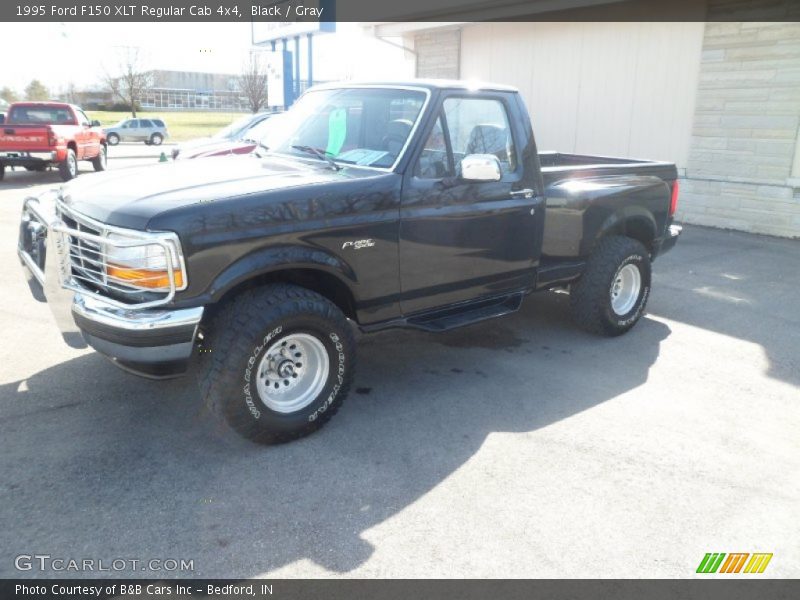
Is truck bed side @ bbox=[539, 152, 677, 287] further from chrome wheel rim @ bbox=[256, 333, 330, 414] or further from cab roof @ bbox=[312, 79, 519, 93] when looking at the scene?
chrome wheel rim @ bbox=[256, 333, 330, 414]

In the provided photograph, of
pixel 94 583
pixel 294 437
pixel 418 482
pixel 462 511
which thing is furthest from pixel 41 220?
pixel 462 511

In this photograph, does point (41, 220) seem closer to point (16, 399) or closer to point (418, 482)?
point (16, 399)

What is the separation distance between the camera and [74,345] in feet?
12.1

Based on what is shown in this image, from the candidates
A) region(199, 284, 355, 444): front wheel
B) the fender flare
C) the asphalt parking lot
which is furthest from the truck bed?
region(199, 284, 355, 444): front wheel

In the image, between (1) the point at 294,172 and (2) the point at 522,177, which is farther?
(2) the point at 522,177

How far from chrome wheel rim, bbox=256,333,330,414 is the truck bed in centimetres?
237

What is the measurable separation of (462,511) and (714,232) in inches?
373

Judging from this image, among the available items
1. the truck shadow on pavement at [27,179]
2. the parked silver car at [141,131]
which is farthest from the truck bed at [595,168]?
the parked silver car at [141,131]

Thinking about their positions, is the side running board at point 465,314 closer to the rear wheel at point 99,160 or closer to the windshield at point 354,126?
the windshield at point 354,126

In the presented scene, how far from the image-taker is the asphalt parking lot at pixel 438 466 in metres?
2.98

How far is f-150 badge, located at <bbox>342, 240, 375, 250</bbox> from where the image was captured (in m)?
3.90

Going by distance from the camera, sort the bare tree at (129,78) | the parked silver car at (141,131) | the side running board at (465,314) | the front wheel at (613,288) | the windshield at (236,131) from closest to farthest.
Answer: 1. the side running board at (465,314)
2. the front wheel at (613,288)
3. the windshield at (236,131)
4. the parked silver car at (141,131)
5. the bare tree at (129,78)

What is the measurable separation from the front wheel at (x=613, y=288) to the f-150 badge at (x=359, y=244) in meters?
2.40

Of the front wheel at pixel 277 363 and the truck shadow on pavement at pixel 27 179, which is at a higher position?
the front wheel at pixel 277 363
